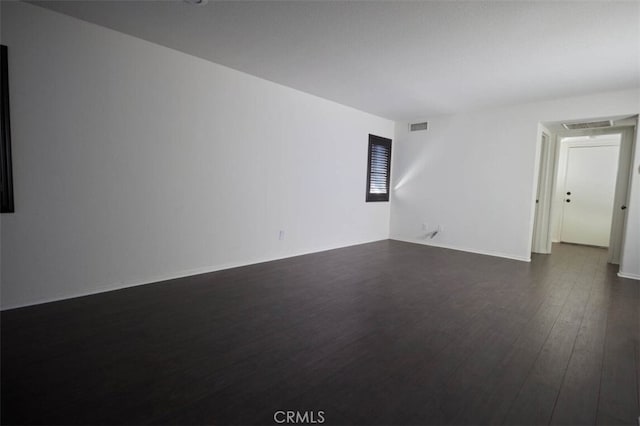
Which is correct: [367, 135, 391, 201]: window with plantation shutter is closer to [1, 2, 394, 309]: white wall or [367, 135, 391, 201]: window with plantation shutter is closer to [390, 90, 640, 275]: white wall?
[390, 90, 640, 275]: white wall

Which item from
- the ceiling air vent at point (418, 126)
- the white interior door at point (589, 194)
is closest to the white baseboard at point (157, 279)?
the ceiling air vent at point (418, 126)

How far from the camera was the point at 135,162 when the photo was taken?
3258 millimetres

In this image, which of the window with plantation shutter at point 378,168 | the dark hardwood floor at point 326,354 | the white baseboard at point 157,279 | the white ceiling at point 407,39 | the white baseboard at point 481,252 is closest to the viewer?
the dark hardwood floor at point 326,354

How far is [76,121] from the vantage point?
289 centimetres

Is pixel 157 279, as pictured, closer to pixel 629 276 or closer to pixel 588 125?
pixel 629 276

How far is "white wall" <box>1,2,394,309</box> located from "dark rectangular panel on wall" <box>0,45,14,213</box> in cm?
5

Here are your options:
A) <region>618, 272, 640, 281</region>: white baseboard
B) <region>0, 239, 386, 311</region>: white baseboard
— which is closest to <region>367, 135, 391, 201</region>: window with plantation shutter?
<region>0, 239, 386, 311</region>: white baseboard

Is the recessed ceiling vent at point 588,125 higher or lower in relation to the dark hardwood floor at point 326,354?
higher

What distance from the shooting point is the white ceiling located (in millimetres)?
2477

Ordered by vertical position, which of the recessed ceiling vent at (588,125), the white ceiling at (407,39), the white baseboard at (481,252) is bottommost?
the white baseboard at (481,252)

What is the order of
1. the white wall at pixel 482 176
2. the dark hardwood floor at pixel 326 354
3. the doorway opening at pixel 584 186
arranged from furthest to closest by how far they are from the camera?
1. the doorway opening at pixel 584 186
2. the white wall at pixel 482 176
3. the dark hardwood floor at pixel 326 354

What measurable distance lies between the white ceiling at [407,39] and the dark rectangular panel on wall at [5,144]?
24.7 inches

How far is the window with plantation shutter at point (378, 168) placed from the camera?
6.18 metres

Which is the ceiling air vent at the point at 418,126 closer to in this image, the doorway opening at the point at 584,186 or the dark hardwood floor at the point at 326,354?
the doorway opening at the point at 584,186
